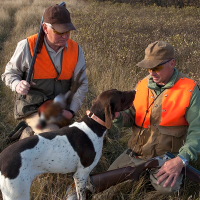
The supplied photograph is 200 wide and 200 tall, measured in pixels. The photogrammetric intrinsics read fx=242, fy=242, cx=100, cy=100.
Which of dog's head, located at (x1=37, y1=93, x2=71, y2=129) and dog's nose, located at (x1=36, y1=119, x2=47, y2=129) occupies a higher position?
dog's head, located at (x1=37, y1=93, x2=71, y2=129)

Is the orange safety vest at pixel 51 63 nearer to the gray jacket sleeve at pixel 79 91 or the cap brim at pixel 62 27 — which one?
the gray jacket sleeve at pixel 79 91

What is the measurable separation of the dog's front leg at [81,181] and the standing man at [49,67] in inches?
39.8

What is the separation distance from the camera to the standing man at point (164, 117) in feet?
9.30

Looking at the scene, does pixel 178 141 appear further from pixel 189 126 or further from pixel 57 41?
pixel 57 41

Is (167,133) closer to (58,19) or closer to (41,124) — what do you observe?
(41,124)

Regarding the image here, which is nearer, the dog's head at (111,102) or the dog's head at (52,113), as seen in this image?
the dog's head at (111,102)

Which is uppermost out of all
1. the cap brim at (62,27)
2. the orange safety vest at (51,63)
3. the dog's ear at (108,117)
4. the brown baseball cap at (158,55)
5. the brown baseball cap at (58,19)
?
the brown baseball cap at (58,19)

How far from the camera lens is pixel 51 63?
3.67 m

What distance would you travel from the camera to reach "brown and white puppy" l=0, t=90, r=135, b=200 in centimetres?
237

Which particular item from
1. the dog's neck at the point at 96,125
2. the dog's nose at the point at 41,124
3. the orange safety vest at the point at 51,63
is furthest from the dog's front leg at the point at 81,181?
the orange safety vest at the point at 51,63

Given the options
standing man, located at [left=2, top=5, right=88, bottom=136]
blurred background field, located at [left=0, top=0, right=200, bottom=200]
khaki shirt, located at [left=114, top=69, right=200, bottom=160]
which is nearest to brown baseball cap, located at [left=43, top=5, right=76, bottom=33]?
standing man, located at [left=2, top=5, right=88, bottom=136]

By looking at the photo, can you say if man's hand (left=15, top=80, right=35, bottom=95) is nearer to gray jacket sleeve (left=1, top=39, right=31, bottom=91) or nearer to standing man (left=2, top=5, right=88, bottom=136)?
standing man (left=2, top=5, right=88, bottom=136)

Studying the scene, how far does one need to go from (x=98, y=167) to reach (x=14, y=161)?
163 cm

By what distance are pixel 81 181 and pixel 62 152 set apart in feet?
1.54
